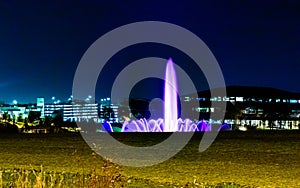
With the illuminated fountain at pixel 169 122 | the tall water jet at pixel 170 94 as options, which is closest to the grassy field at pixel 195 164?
the illuminated fountain at pixel 169 122

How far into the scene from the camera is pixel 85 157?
15.9m

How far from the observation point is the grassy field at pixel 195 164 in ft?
38.2

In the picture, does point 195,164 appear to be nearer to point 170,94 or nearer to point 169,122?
point 169,122

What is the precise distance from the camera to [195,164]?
14.3m

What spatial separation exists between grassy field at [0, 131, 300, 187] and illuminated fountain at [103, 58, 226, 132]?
15545 mm

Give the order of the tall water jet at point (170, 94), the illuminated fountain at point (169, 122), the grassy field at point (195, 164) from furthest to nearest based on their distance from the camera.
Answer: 1. the tall water jet at point (170, 94)
2. the illuminated fountain at point (169, 122)
3. the grassy field at point (195, 164)

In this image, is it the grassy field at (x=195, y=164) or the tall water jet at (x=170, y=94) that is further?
the tall water jet at (x=170, y=94)

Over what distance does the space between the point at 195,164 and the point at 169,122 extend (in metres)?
23.4

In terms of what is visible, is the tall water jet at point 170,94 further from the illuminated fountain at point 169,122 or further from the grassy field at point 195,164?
the grassy field at point 195,164

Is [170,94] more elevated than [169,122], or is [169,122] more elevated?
[170,94]

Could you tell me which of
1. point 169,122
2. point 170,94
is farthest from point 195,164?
point 170,94

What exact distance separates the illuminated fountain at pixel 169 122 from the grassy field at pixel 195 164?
1554 cm

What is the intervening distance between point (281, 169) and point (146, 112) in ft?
191

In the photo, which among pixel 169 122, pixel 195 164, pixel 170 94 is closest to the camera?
pixel 195 164
